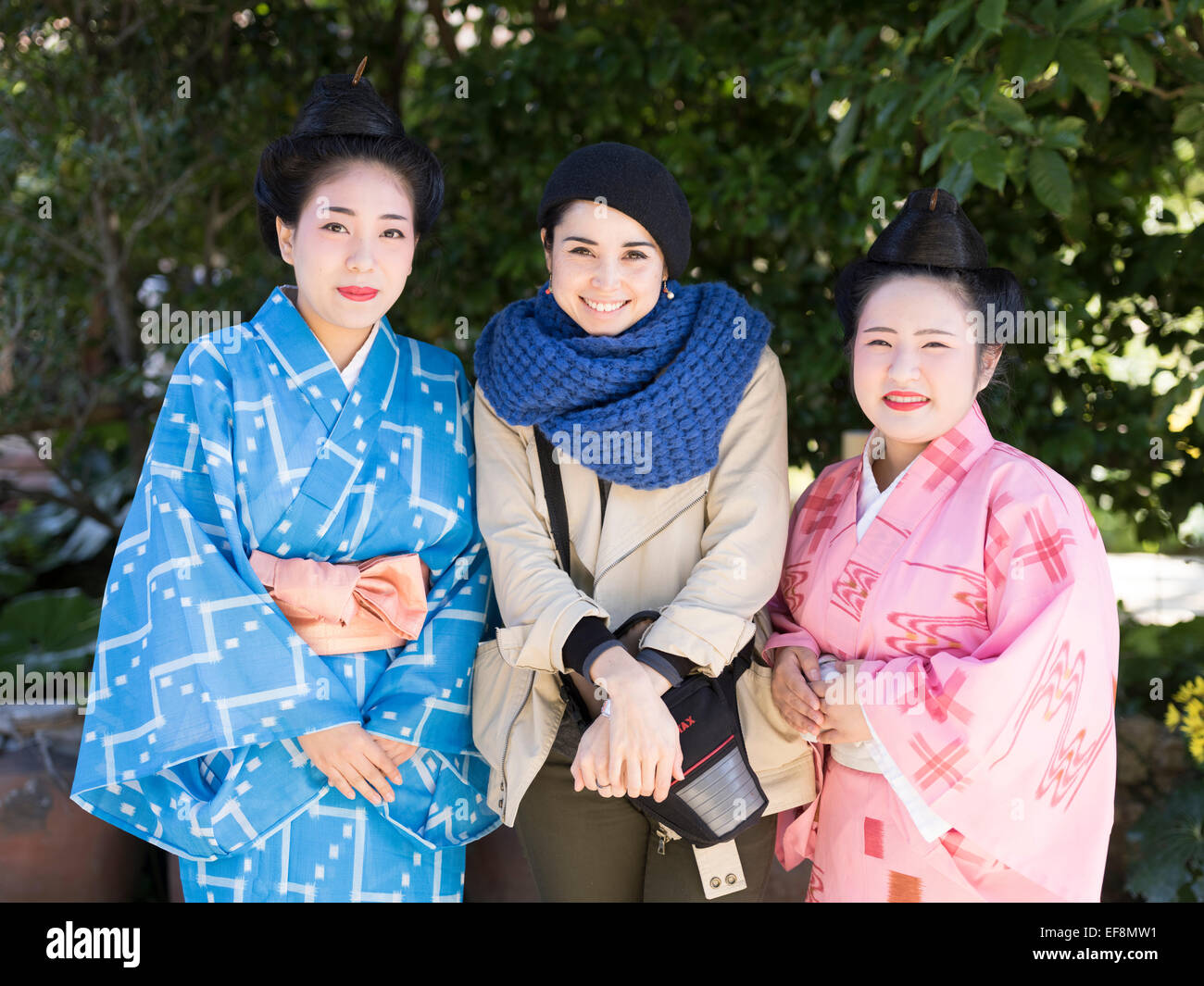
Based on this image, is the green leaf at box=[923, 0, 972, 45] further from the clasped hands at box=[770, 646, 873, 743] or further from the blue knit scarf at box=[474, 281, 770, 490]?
the clasped hands at box=[770, 646, 873, 743]

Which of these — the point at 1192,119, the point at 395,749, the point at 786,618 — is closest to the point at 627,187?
the point at 786,618

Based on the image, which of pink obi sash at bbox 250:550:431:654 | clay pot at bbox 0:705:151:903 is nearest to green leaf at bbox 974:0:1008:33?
pink obi sash at bbox 250:550:431:654

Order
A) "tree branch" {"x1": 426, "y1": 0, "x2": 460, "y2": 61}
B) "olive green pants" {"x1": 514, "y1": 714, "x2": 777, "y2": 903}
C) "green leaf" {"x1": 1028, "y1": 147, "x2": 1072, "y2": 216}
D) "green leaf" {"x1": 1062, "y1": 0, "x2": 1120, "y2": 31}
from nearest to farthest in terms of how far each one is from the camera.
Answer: "olive green pants" {"x1": 514, "y1": 714, "x2": 777, "y2": 903}, "green leaf" {"x1": 1062, "y1": 0, "x2": 1120, "y2": 31}, "green leaf" {"x1": 1028, "y1": 147, "x2": 1072, "y2": 216}, "tree branch" {"x1": 426, "y1": 0, "x2": 460, "y2": 61}

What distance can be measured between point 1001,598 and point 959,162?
966 mm

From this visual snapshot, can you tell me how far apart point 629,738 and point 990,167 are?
1.35m

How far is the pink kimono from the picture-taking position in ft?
6.01

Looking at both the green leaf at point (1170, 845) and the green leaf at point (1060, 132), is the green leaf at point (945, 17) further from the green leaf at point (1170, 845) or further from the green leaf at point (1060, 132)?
the green leaf at point (1170, 845)

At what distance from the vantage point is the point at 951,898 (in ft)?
6.34

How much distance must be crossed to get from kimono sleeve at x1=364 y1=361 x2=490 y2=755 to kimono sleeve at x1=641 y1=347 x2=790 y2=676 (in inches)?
16.6

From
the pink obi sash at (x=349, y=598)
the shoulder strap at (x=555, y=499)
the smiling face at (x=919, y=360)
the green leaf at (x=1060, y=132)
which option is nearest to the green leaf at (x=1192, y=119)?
the green leaf at (x=1060, y=132)

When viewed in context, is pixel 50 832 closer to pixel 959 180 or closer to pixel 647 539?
pixel 647 539

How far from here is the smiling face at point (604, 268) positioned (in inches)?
78.1

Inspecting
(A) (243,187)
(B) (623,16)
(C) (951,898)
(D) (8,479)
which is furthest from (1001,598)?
(D) (8,479)

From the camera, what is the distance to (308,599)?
2.01 m
